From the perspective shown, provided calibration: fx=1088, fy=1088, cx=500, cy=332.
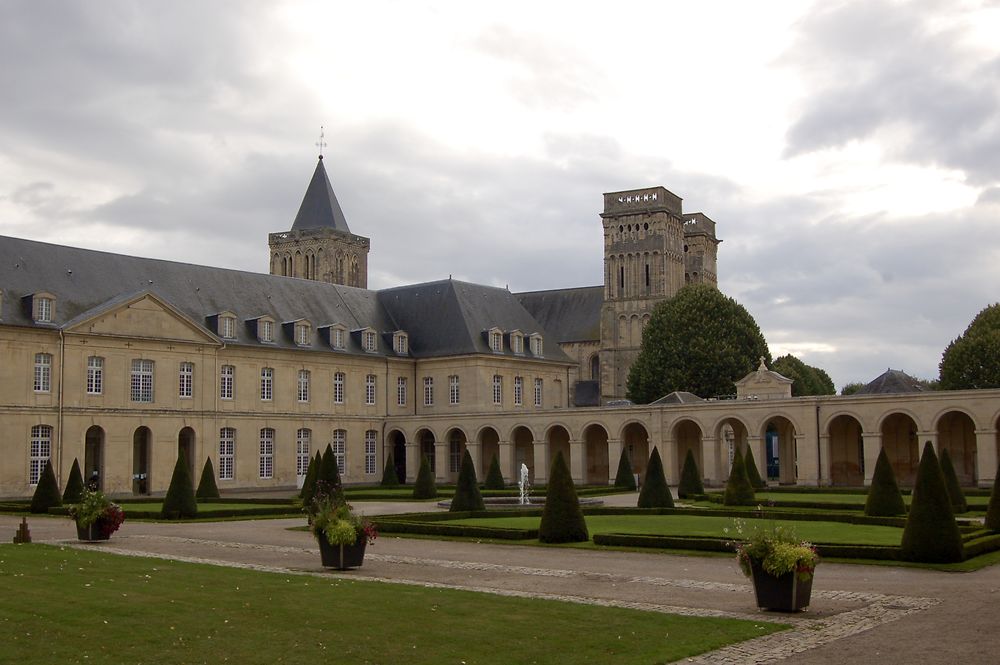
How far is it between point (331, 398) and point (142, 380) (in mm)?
11486

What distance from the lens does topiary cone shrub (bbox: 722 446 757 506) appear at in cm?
3334

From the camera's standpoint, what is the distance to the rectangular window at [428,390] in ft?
201

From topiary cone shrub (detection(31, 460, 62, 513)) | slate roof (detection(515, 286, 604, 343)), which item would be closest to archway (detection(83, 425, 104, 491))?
topiary cone shrub (detection(31, 460, 62, 513))

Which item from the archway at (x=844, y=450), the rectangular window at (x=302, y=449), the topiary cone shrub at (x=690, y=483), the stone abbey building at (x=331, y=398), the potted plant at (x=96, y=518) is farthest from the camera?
the rectangular window at (x=302, y=449)

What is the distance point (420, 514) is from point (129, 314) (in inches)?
906

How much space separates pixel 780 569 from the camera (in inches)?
546

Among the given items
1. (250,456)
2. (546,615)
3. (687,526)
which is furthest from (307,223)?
(546,615)

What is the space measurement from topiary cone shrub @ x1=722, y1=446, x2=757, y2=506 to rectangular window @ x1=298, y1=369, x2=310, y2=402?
27.2 metres

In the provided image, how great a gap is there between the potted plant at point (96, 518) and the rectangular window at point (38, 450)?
2281 cm

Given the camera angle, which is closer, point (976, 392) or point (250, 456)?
point (976, 392)

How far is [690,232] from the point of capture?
9888 cm

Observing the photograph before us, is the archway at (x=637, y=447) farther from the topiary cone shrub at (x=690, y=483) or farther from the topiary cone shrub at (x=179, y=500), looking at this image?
the topiary cone shrub at (x=179, y=500)

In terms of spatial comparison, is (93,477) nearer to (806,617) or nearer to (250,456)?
(250,456)

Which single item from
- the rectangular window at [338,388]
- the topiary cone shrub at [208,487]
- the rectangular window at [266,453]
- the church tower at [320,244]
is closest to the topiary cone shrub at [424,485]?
the topiary cone shrub at [208,487]
